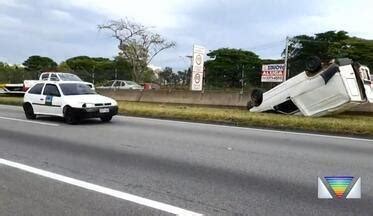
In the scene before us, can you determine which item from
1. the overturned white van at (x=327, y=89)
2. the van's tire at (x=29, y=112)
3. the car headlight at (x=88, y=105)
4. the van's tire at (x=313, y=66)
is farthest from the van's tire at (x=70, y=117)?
the van's tire at (x=313, y=66)

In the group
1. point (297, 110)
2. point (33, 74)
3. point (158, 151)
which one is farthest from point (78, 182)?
point (33, 74)

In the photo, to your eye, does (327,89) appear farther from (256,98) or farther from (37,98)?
(37,98)

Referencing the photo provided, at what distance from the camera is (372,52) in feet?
210

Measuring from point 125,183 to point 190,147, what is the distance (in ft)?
12.6

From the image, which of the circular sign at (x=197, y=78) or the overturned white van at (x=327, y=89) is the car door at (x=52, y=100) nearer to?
the overturned white van at (x=327, y=89)

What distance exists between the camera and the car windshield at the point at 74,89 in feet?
56.3

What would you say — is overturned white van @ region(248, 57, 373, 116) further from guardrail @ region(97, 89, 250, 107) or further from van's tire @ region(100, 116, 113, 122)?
van's tire @ region(100, 116, 113, 122)

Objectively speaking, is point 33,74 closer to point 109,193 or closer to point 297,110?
point 297,110

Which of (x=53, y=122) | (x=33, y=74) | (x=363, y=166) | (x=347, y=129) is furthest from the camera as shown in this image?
(x=33, y=74)

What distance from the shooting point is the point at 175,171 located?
8.21 metres

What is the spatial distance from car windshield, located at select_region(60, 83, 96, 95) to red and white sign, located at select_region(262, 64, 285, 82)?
11.1 metres

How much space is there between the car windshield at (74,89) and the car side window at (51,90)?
0.73ft

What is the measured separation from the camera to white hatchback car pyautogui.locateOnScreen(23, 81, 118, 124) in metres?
16.1

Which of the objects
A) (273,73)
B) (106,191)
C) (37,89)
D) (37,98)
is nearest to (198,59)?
(273,73)
